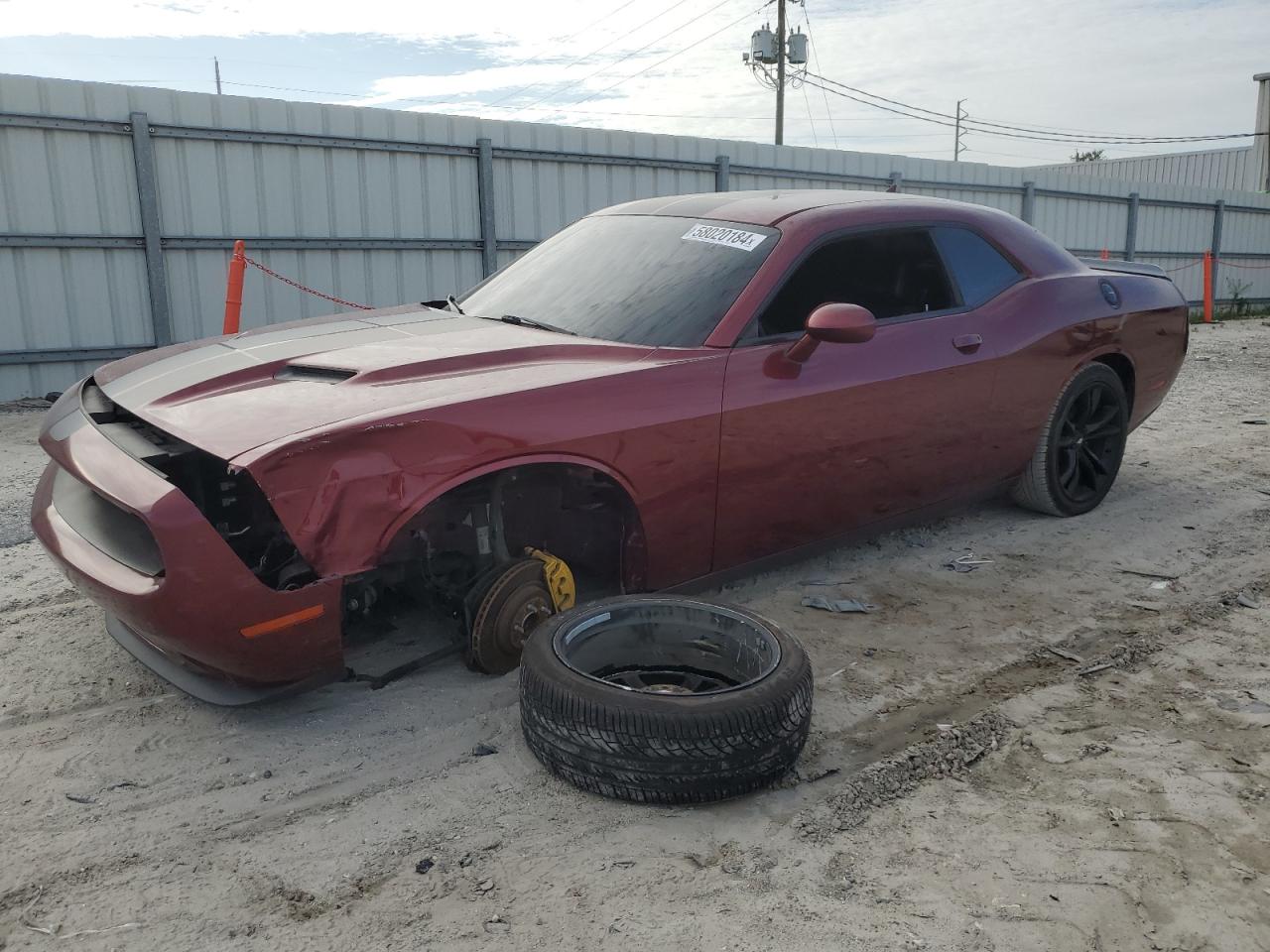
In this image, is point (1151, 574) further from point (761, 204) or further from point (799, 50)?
point (799, 50)

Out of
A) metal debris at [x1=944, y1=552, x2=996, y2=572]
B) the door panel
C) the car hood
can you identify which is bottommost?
metal debris at [x1=944, y1=552, x2=996, y2=572]

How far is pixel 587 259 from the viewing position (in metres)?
4.05

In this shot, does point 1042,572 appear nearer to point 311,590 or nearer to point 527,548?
point 527,548

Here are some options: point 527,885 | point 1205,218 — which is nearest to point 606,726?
point 527,885

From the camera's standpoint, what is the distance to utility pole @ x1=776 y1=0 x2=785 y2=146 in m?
33.2

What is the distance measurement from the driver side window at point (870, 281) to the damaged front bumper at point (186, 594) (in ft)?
6.04

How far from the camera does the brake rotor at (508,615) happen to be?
9.87 feet

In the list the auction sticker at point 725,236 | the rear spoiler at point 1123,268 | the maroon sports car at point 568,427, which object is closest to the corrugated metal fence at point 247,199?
the maroon sports car at point 568,427

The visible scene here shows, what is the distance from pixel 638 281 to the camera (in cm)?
374

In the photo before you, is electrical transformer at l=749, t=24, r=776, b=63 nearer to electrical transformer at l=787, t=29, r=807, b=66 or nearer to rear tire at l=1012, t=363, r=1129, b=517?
electrical transformer at l=787, t=29, r=807, b=66

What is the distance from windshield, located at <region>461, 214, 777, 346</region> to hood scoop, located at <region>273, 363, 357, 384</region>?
2.91 ft

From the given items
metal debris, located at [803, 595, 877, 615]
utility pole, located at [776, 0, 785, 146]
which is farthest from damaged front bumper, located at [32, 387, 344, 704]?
utility pole, located at [776, 0, 785, 146]

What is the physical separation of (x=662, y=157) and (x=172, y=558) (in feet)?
35.1

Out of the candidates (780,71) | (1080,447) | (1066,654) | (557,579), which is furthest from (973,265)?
(780,71)
